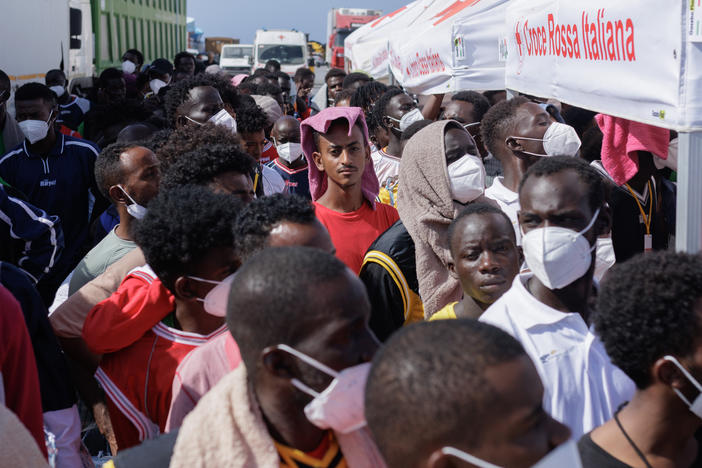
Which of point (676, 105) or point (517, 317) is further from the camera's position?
point (676, 105)

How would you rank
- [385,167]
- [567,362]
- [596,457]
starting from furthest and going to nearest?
[385,167], [567,362], [596,457]

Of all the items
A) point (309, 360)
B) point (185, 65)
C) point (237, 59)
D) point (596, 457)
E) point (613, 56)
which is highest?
point (237, 59)

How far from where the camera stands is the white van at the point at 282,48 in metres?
29.0

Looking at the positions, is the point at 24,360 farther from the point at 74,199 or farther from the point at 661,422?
the point at 74,199

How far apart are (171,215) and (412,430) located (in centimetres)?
151

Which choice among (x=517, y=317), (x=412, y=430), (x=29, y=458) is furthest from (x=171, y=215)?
(x=412, y=430)

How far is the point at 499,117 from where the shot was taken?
465cm

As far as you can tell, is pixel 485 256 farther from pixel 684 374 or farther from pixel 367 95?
pixel 367 95

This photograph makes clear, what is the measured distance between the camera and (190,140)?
162 inches

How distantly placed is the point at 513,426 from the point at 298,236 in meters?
1.35

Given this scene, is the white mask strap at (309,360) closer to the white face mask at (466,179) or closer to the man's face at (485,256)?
the man's face at (485,256)

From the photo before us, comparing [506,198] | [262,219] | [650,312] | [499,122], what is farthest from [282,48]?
[650,312]

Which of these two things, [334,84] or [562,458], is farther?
[334,84]

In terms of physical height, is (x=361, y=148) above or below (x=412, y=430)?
above
